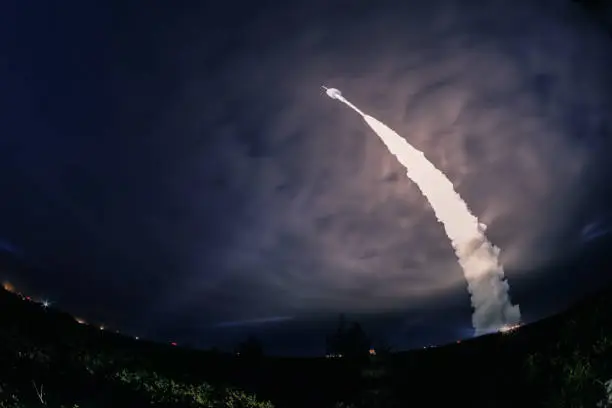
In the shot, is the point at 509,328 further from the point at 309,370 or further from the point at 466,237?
the point at 309,370

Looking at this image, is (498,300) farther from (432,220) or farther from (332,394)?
(332,394)

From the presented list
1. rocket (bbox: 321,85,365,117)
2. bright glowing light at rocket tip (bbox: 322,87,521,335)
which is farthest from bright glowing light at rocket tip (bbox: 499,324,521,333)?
rocket (bbox: 321,85,365,117)

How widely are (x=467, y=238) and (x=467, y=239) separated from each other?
4cm

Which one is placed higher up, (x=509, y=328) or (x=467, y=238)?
(x=467, y=238)

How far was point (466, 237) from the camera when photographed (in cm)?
553

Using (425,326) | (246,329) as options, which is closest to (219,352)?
(246,329)

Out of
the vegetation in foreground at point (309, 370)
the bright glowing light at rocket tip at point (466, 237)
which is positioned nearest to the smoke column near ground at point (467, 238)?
the bright glowing light at rocket tip at point (466, 237)

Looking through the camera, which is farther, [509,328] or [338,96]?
[509,328]

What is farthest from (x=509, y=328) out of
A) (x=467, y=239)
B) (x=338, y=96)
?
(x=338, y=96)

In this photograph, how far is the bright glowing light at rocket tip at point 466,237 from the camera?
528 centimetres

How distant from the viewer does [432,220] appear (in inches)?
222

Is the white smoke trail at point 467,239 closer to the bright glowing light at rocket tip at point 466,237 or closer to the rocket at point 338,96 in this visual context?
the bright glowing light at rocket tip at point 466,237

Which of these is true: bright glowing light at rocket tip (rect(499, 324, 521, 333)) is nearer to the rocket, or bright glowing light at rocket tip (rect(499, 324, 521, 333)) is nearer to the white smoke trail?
the white smoke trail

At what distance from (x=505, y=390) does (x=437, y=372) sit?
0.80m
